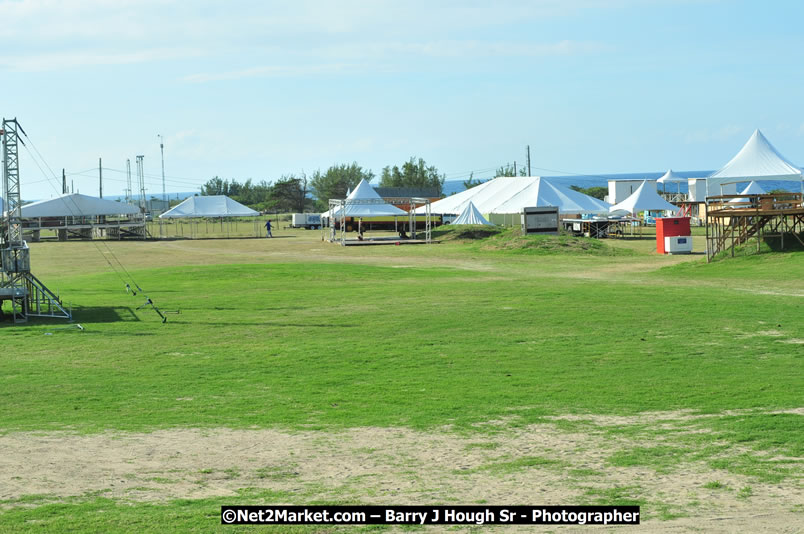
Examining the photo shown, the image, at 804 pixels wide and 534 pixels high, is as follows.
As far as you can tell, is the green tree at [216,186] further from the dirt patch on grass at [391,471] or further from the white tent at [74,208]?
the dirt patch on grass at [391,471]

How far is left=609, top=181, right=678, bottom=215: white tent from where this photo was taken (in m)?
68.4

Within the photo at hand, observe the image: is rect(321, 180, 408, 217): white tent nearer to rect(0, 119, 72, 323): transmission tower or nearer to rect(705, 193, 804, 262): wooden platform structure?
rect(705, 193, 804, 262): wooden platform structure

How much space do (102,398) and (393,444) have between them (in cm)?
500

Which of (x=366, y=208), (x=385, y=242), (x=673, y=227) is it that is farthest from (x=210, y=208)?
(x=673, y=227)

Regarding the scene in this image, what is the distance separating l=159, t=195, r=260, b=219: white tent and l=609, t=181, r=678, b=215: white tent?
103ft

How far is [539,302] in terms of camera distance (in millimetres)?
22875

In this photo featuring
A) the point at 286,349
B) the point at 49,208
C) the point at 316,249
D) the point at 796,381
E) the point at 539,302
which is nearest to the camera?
the point at 796,381

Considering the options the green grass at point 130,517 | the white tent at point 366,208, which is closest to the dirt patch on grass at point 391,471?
the green grass at point 130,517

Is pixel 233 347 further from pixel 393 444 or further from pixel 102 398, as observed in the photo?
pixel 393 444

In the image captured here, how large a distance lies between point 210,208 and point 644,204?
124 feet

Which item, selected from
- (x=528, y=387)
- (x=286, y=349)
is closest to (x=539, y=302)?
(x=286, y=349)

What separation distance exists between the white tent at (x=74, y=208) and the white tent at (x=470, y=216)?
3029cm

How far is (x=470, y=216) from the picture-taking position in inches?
2677

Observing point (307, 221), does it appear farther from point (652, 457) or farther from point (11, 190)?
point (652, 457)
